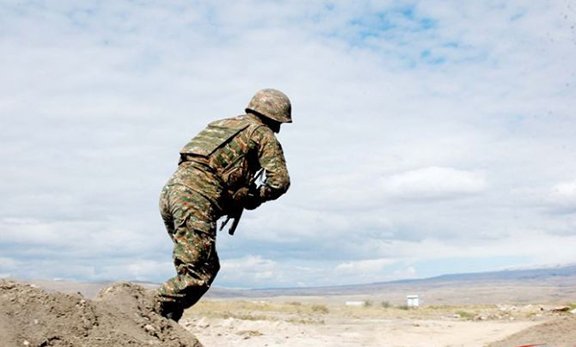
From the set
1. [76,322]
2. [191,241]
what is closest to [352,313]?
[191,241]

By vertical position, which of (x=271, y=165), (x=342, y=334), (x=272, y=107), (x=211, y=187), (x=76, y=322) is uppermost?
(x=272, y=107)

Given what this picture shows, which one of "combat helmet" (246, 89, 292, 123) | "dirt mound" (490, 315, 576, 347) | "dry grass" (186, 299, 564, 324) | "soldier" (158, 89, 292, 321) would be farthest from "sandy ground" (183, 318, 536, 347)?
"combat helmet" (246, 89, 292, 123)

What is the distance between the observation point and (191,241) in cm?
622

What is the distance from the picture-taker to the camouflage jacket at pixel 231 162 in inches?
250

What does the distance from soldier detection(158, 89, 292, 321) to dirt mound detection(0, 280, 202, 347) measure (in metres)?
0.33

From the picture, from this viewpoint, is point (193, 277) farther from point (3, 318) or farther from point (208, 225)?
point (3, 318)

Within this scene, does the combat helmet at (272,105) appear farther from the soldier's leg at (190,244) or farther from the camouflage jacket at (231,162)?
the soldier's leg at (190,244)

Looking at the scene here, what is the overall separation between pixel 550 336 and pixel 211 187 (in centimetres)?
736

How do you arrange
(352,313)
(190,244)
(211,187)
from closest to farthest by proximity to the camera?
(190,244) → (211,187) → (352,313)

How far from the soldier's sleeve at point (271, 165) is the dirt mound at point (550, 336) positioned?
5.51 m

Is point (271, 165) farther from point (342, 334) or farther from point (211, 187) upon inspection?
point (342, 334)

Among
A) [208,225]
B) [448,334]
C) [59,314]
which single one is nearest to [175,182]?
[208,225]

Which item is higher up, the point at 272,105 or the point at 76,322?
the point at 272,105

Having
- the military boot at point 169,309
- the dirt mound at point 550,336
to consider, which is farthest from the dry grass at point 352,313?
the military boot at point 169,309
